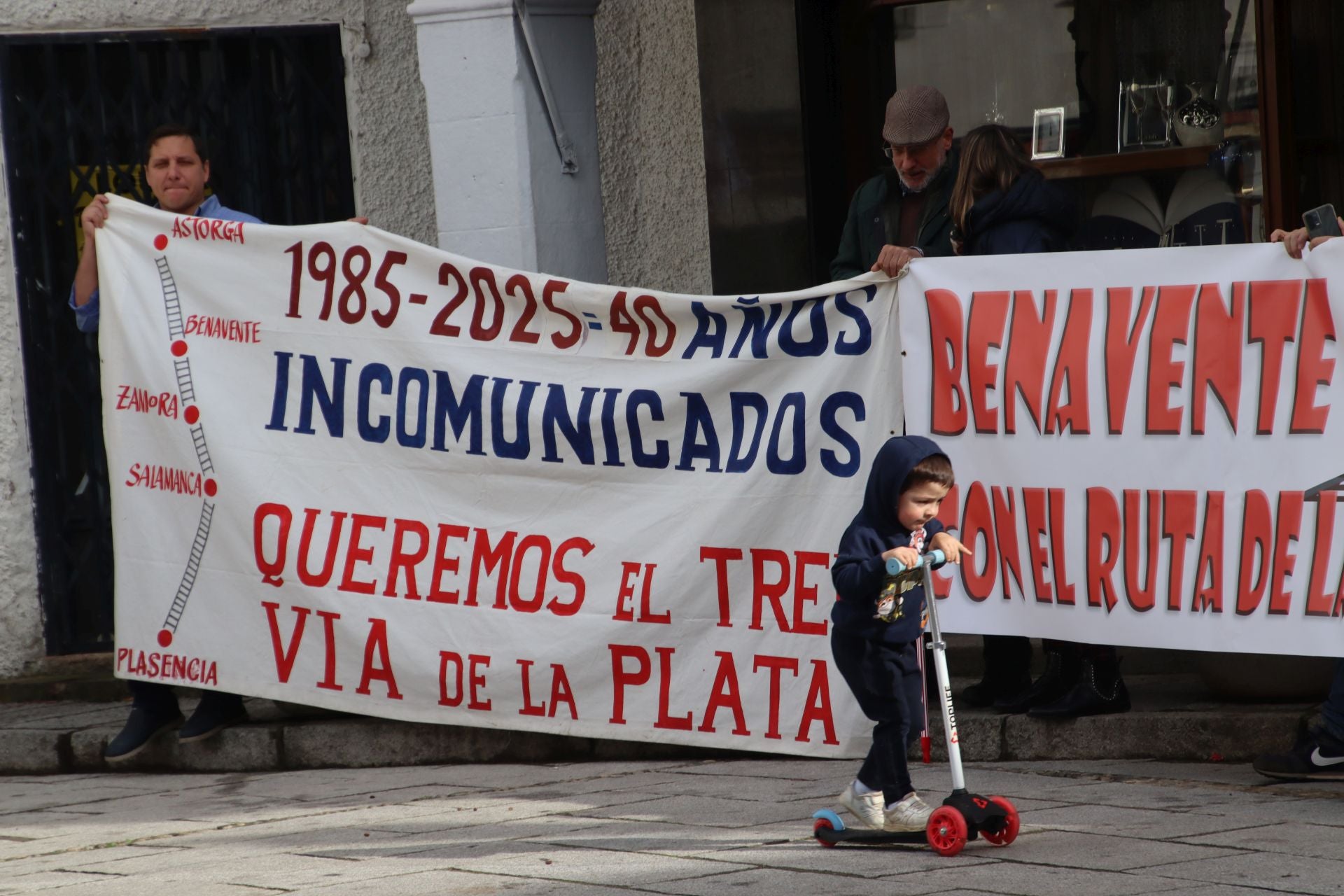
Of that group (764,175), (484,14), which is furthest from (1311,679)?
(484,14)

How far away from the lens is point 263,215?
9.12 m

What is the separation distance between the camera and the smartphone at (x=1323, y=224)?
5.86 meters

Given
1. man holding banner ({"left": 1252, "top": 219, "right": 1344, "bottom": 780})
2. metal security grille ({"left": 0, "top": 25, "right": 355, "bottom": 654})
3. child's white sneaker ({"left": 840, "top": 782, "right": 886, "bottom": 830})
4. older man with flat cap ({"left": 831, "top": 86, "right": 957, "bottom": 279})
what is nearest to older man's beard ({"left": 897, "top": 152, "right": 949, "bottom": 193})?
older man with flat cap ({"left": 831, "top": 86, "right": 957, "bottom": 279})

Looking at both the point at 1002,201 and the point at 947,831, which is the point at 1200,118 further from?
the point at 947,831

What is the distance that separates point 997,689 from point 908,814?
1.65 metres

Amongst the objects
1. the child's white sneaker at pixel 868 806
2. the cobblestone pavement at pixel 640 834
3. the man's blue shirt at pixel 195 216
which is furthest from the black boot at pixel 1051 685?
the man's blue shirt at pixel 195 216

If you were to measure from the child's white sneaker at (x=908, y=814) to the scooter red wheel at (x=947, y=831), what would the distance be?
12cm

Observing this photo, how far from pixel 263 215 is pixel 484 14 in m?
1.48

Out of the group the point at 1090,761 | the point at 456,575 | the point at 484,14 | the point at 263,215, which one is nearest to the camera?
the point at 1090,761

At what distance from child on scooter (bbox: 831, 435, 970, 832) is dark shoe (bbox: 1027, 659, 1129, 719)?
3.93 feet

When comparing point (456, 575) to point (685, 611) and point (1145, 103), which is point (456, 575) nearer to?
point (685, 611)

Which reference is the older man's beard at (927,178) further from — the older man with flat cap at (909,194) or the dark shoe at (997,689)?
the dark shoe at (997,689)

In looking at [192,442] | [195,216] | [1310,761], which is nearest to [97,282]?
[195,216]

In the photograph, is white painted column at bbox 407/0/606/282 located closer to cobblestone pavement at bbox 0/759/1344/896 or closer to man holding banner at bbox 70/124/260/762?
man holding banner at bbox 70/124/260/762
